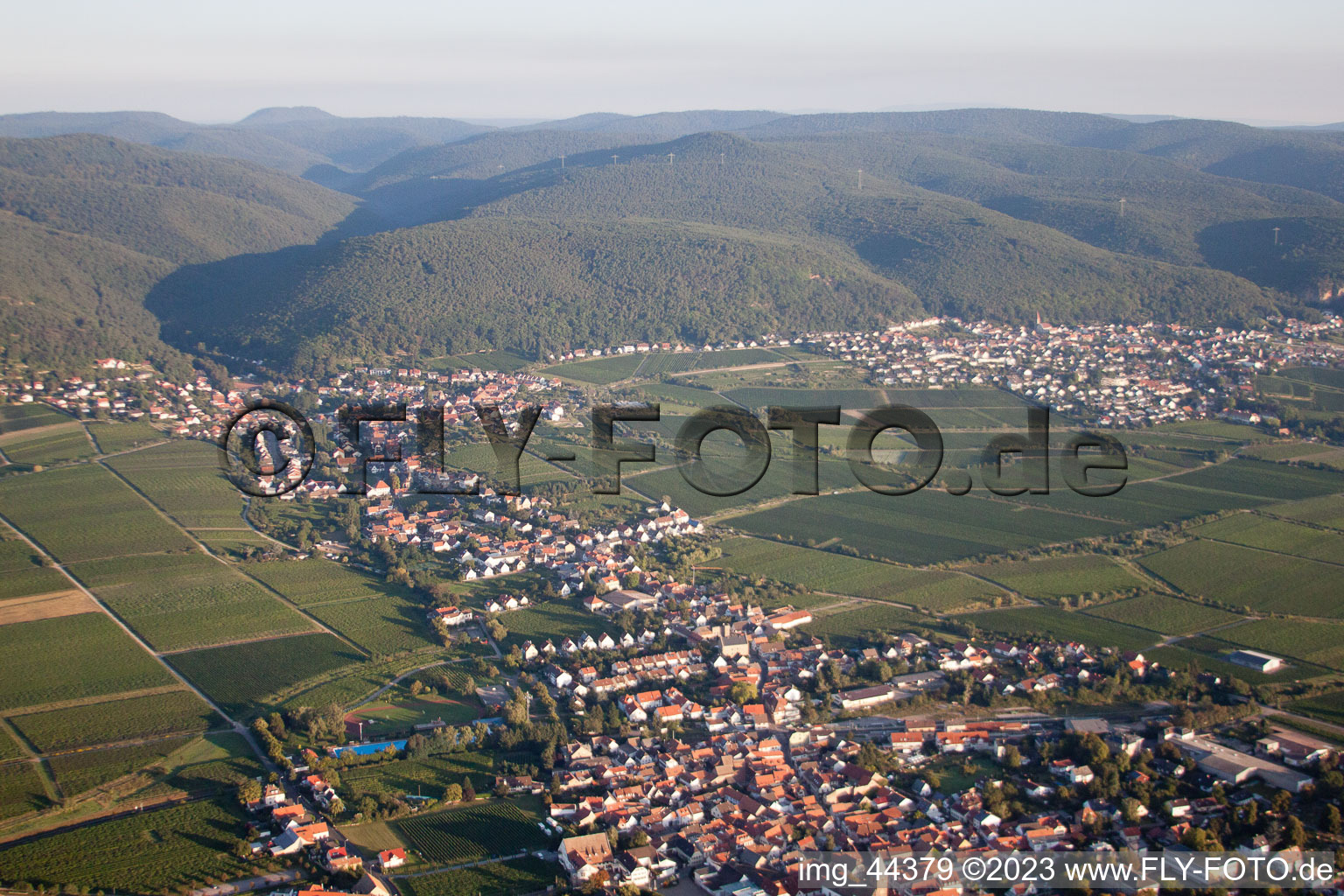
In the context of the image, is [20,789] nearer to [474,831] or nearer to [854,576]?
[474,831]

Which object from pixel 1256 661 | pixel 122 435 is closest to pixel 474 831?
pixel 1256 661

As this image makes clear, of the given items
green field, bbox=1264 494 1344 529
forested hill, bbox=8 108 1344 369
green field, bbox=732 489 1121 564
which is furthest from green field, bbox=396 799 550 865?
forested hill, bbox=8 108 1344 369

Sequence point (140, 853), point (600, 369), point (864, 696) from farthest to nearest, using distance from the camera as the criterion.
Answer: point (600, 369) → point (864, 696) → point (140, 853)

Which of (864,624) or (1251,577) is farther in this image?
(1251,577)

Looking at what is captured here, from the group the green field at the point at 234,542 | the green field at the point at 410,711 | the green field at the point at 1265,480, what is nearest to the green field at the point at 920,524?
the green field at the point at 1265,480

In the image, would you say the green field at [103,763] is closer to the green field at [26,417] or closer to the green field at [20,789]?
the green field at [20,789]

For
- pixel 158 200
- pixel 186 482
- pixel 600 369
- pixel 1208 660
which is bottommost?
pixel 1208 660
